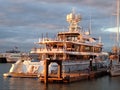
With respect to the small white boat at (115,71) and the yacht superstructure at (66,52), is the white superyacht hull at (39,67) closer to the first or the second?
the yacht superstructure at (66,52)

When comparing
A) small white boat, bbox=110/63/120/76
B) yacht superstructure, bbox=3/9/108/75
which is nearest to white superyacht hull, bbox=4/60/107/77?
yacht superstructure, bbox=3/9/108/75

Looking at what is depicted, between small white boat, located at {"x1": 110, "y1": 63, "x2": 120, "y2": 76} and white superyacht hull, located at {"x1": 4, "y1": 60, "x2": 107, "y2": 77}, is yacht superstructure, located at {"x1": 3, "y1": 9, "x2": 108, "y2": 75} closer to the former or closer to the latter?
white superyacht hull, located at {"x1": 4, "y1": 60, "x2": 107, "y2": 77}

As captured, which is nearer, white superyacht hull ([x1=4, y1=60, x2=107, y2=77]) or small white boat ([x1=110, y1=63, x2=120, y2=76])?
white superyacht hull ([x1=4, y1=60, x2=107, y2=77])

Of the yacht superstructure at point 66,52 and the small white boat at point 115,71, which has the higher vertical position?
the yacht superstructure at point 66,52

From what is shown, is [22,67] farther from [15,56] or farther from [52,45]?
[15,56]

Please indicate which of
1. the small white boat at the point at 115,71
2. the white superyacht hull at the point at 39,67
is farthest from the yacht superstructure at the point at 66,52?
the small white boat at the point at 115,71

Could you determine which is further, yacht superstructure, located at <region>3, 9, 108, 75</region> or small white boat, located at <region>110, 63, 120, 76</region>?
small white boat, located at <region>110, 63, 120, 76</region>

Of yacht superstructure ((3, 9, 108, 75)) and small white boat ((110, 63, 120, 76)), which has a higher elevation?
yacht superstructure ((3, 9, 108, 75))

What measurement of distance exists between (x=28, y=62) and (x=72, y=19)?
17.7 metres

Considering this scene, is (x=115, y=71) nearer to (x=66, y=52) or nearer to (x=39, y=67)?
(x=66, y=52)

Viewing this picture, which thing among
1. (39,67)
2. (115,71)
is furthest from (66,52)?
(115,71)

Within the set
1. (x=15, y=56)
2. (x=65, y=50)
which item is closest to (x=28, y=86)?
(x=65, y=50)

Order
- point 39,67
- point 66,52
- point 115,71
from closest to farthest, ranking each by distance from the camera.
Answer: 1. point 66,52
2. point 39,67
3. point 115,71

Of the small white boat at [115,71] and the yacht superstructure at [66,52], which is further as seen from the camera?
the small white boat at [115,71]
